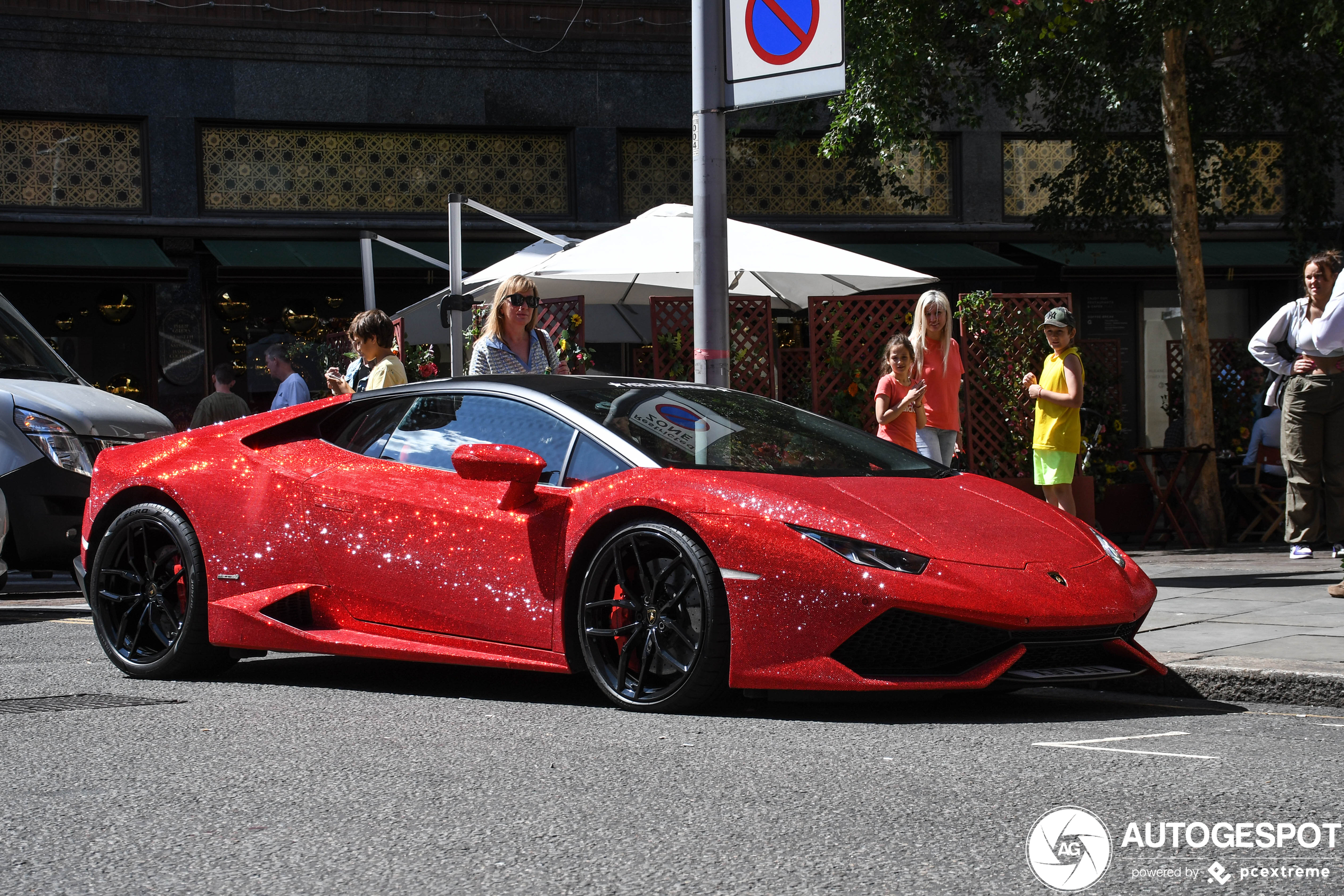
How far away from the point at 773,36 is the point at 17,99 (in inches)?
487

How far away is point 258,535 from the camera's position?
20.1 ft

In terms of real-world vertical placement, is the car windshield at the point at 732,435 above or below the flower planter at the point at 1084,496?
above

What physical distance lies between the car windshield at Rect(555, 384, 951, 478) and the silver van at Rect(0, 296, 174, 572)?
4.96m

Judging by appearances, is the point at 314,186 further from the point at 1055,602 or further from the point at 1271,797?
the point at 1271,797

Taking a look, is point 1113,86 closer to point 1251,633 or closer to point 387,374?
point 387,374

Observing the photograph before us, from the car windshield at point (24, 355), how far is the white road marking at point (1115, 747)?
310 inches

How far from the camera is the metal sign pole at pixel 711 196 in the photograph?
27.3 feet

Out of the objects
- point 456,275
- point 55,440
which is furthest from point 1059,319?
point 55,440

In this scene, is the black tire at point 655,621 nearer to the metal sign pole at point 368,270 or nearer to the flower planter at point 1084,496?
the flower planter at point 1084,496

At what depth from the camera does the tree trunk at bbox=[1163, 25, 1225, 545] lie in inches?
539

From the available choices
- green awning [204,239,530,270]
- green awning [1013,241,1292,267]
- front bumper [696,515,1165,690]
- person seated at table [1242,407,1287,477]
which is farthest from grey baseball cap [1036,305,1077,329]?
green awning [1013,241,1292,267]

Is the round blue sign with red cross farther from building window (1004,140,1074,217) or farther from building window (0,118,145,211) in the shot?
building window (1004,140,1074,217)

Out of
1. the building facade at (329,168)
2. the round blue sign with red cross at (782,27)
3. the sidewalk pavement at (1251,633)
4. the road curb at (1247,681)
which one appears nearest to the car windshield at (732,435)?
the road curb at (1247,681)

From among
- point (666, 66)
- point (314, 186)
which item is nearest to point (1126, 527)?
point (666, 66)
